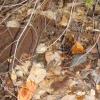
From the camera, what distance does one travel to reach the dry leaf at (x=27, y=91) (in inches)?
89.6

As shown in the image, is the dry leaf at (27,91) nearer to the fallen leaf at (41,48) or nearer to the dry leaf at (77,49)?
the fallen leaf at (41,48)

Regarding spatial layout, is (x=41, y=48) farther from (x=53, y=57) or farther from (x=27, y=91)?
(x=27, y=91)

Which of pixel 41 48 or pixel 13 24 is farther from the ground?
pixel 13 24

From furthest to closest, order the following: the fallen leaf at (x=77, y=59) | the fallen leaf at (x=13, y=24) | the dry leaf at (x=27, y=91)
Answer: the fallen leaf at (x=13, y=24) < the fallen leaf at (x=77, y=59) < the dry leaf at (x=27, y=91)

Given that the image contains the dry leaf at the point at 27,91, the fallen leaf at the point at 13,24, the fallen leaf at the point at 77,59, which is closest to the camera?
the dry leaf at the point at 27,91

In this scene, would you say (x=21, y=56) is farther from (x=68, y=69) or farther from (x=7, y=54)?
(x=68, y=69)

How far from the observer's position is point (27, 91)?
2297 mm

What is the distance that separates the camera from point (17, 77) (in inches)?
94.0

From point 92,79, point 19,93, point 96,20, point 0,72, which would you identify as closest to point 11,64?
point 0,72

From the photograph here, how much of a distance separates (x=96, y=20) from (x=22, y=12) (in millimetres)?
602

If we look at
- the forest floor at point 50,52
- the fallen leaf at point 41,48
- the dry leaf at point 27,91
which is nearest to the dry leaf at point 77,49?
the forest floor at point 50,52

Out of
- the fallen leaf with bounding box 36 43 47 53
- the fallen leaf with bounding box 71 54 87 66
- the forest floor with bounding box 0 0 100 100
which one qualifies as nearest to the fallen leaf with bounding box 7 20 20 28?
the forest floor with bounding box 0 0 100 100

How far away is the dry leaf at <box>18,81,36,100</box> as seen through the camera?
228cm

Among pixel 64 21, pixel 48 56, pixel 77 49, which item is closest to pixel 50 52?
pixel 48 56
